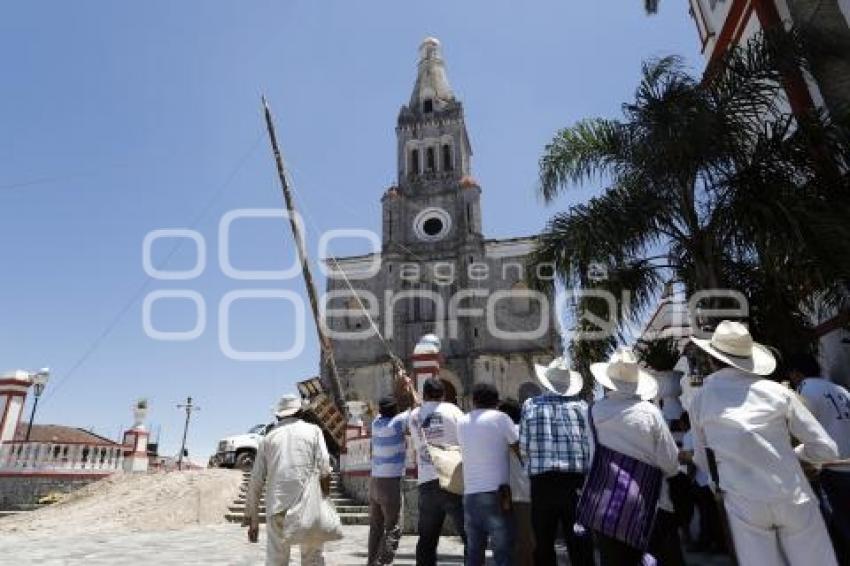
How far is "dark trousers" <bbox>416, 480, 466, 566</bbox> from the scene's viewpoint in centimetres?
457

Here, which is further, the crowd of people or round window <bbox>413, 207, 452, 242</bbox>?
round window <bbox>413, 207, 452, 242</bbox>

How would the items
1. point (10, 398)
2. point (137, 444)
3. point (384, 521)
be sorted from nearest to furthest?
point (384, 521) < point (10, 398) < point (137, 444)

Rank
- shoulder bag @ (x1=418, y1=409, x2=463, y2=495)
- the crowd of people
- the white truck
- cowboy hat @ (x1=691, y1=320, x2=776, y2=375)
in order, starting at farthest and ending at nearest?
the white truck → shoulder bag @ (x1=418, y1=409, x2=463, y2=495) → cowboy hat @ (x1=691, y1=320, x2=776, y2=375) → the crowd of people

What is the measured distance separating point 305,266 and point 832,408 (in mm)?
14780

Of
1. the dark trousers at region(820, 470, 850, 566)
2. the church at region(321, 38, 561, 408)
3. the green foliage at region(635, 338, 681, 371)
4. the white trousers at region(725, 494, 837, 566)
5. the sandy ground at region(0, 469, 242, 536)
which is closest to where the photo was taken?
the white trousers at region(725, 494, 837, 566)

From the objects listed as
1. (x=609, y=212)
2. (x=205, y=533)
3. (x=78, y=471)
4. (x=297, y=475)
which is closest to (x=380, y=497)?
(x=297, y=475)

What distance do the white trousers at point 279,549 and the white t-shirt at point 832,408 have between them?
3.83m

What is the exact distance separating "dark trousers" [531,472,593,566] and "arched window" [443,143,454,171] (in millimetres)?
32260

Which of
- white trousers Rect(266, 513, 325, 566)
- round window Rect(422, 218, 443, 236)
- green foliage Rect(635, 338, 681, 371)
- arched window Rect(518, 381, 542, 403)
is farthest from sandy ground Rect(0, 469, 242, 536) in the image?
round window Rect(422, 218, 443, 236)

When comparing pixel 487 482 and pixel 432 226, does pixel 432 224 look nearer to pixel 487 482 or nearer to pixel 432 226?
pixel 432 226

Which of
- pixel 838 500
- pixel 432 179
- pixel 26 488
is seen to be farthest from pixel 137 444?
pixel 432 179

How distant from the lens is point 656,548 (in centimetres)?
334

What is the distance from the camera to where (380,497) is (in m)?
5.78

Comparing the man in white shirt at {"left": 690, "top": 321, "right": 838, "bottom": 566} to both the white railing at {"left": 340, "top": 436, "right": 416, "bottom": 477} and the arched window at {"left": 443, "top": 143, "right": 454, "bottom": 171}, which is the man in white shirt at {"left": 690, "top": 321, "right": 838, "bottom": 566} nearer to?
the white railing at {"left": 340, "top": 436, "right": 416, "bottom": 477}
